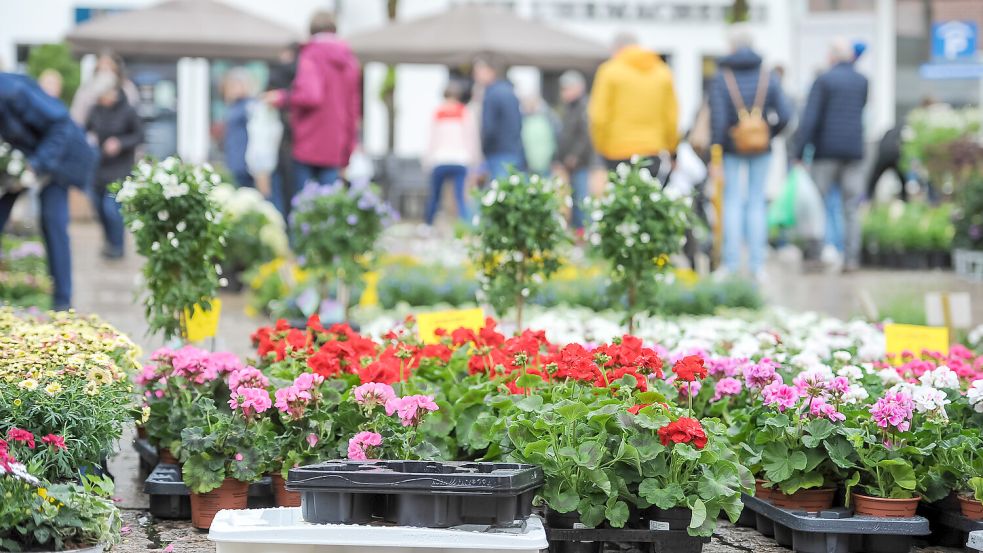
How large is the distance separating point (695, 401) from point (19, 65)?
70.7 ft

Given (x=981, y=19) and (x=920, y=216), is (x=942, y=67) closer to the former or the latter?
(x=981, y=19)

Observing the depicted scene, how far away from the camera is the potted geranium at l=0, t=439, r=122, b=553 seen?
3.49 m

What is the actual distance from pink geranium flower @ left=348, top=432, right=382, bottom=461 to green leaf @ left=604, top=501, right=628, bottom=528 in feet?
2.18

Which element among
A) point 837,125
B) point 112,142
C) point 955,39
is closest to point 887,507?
point 837,125

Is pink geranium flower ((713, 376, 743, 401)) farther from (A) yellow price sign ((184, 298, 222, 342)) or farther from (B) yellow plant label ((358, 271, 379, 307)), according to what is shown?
(B) yellow plant label ((358, 271, 379, 307))

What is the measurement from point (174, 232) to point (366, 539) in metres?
2.45

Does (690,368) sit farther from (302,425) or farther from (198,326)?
(198,326)

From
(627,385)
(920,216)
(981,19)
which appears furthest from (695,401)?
(981,19)

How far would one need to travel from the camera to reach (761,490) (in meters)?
4.42

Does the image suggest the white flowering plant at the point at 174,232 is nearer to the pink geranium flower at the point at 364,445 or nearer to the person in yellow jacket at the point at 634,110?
the pink geranium flower at the point at 364,445

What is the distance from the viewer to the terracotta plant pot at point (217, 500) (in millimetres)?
4312

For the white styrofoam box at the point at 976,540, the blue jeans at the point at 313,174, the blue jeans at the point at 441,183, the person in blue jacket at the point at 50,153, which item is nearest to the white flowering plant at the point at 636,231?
the white styrofoam box at the point at 976,540

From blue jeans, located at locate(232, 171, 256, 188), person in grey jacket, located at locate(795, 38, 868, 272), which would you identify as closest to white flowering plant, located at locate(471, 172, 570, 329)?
person in grey jacket, located at locate(795, 38, 868, 272)

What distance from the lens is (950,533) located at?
4.38 metres
